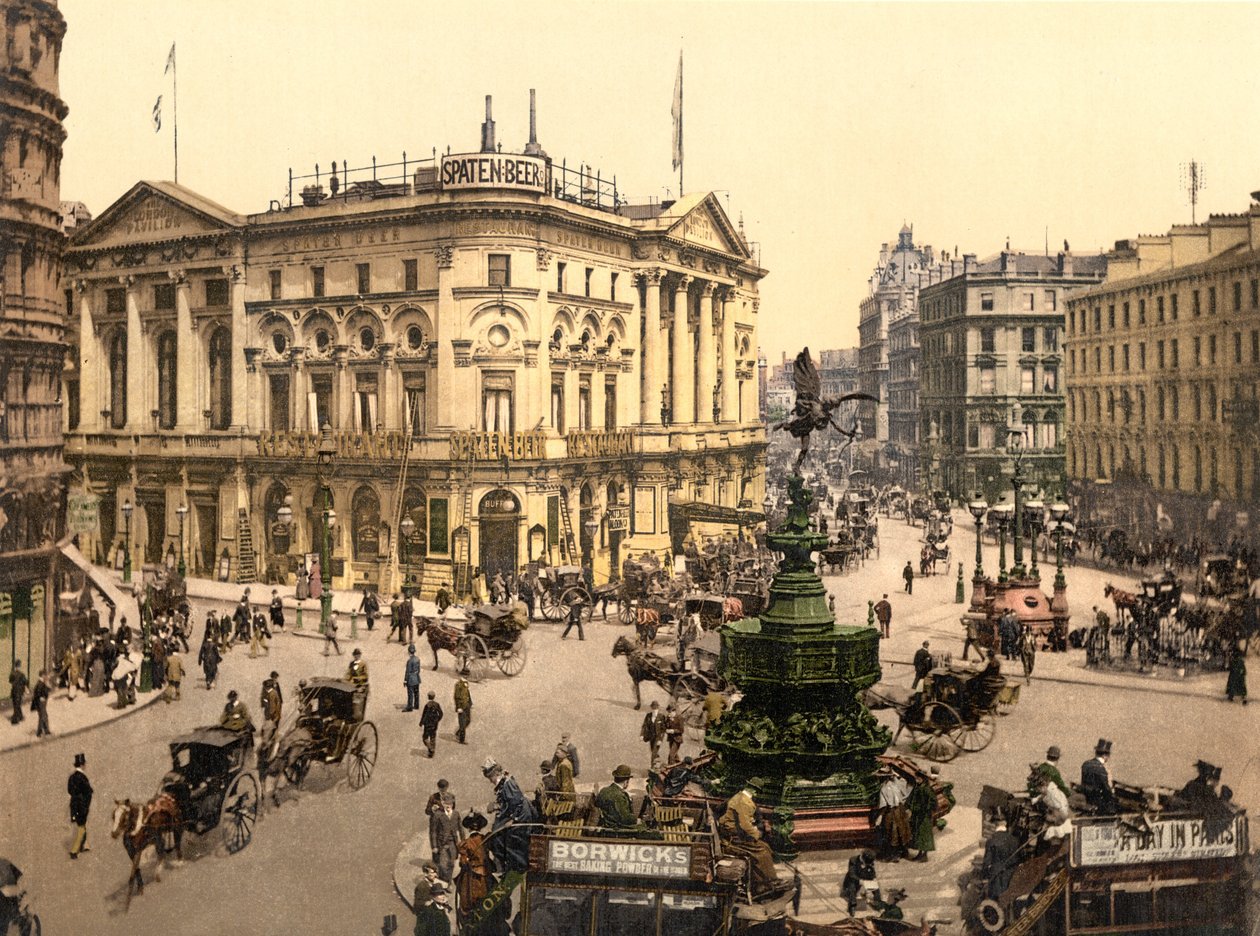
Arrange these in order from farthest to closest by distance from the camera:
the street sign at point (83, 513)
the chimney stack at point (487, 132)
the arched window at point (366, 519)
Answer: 1. the arched window at point (366, 519)
2. the chimney stack at point (487, 132)
3. the street sign at point (83, 513)

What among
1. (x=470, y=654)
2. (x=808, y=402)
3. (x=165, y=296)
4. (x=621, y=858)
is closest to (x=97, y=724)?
(x=470, y=654)

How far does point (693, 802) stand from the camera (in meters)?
14.3

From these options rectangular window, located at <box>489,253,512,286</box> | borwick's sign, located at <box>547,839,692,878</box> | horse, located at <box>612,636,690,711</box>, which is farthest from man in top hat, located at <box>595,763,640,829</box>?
rectangular window, located at <box>489,253,512,286</box>

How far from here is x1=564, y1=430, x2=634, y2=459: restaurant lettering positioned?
2644 cm

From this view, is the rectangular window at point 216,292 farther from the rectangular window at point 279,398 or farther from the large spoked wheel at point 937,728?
the large spoked wheel at point 937,728

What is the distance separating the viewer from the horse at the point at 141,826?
47.5 ft


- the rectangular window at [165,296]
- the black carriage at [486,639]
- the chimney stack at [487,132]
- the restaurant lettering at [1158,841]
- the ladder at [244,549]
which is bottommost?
the restaurant lettering at [1158,841]

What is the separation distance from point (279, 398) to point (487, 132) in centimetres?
666

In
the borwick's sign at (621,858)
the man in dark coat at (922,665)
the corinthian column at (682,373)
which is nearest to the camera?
the borwick's sign at (621,858)

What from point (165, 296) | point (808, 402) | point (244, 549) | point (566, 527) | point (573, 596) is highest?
point (165, 296)

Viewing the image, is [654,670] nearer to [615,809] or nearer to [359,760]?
[359,760]

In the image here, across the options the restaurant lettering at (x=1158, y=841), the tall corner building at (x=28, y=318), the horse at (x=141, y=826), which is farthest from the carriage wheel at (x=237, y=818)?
the restaurant lettering at (x=1158, y=841)

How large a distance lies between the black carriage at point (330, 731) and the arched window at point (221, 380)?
670 cm

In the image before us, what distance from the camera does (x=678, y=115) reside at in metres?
21.0
